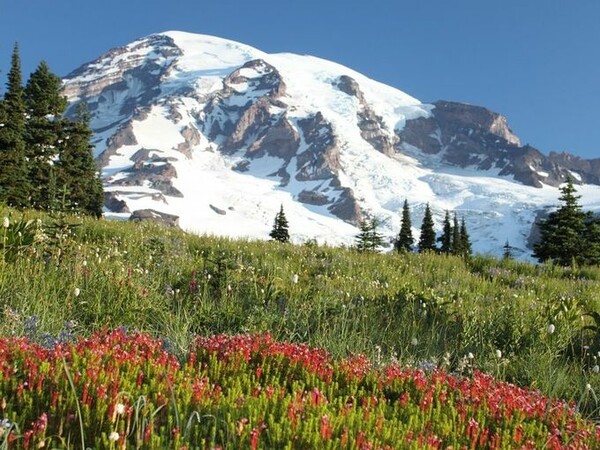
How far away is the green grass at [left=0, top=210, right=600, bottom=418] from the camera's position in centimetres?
550

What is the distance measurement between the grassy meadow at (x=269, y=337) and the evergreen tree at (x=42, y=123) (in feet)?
107

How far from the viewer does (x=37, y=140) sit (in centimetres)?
4150

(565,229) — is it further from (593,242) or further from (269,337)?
(269,337)

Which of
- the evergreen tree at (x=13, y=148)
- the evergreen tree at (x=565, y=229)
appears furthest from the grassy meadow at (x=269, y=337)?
the evergreen tree at (x=565, y=229)

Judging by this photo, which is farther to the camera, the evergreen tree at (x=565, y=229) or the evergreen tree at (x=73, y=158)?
the evergreen tree at (x=565, y=229)

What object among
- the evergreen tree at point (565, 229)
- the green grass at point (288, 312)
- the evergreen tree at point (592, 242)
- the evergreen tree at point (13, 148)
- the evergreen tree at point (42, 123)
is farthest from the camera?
the evergreen tree at point (592, 242)

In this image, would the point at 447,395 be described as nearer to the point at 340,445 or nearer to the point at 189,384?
the point at 340,445

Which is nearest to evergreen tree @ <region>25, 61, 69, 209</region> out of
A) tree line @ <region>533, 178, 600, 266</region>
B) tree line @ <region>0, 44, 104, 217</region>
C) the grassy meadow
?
tree line @ <region>0, 44, 104, 217</region>

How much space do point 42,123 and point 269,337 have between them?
139ft

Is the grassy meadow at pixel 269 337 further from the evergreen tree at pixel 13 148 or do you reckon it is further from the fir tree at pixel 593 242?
the fir tree at pixel 593 242

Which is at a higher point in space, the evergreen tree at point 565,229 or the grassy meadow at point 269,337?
the evergreen tree at point 565,229

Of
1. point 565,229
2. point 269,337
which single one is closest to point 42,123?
point 565,229

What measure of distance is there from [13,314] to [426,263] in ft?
37.2

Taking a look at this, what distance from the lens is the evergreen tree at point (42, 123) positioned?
40.8m
